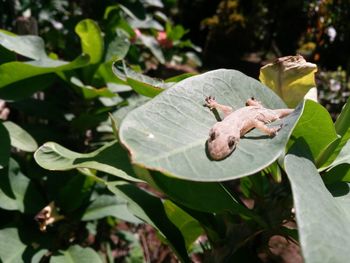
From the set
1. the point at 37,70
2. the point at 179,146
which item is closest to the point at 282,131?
the point at 179,146

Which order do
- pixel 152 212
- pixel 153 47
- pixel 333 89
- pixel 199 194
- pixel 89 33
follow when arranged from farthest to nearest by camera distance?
pixel 333 89, pixel 153 47, pixel 89 33, pixel 152 212, pixel 199 194

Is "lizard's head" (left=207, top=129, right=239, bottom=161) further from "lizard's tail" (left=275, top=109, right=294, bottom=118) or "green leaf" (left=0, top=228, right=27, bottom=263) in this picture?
"green leaf" (left=0, top=228, right=27, bottom=263)

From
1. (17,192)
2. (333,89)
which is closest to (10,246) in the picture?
(17,192)

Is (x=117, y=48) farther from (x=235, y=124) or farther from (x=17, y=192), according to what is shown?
(x=235, y=124)

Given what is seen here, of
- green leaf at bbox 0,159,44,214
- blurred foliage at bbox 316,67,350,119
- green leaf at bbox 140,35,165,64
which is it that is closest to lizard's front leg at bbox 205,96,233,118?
green leaf at bbox 0,159,44,214

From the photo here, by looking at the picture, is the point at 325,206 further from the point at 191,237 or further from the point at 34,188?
the point at 34,188

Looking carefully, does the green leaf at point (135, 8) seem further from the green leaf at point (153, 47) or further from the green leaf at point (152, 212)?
the green leaf at point (152, 212)
